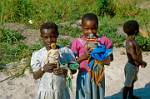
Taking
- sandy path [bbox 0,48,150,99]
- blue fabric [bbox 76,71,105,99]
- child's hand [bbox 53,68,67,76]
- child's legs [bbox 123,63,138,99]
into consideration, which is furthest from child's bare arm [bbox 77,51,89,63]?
sandy path [bbox 0,48,150,99]

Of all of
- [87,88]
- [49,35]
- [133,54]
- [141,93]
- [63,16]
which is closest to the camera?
[49,35]

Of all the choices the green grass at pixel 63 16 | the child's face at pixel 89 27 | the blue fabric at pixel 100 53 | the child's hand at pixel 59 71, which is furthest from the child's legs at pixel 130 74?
the green grass at pixel 63 16

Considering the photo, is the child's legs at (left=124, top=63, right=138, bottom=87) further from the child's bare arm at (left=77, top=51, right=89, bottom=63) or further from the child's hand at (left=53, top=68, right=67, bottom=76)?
the child's hand at (left=53, top=68, right=67, bottom=76)

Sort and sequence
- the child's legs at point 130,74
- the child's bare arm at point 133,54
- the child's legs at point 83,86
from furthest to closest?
the child's legs at point 130,74, the child's bare arm at point 133,54, the child's legs at point 83,86

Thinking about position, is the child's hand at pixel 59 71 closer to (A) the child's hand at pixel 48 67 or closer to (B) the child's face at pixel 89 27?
(A) the child's hand at pixel 48 67

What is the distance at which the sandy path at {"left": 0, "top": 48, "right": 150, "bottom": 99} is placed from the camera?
6703 mm

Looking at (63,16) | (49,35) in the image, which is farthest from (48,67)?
(63,16)

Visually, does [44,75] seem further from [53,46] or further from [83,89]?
[83,89]

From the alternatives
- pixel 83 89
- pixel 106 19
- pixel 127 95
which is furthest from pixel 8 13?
pixel 83 89

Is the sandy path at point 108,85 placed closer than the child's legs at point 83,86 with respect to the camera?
No

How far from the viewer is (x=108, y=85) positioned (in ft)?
23.6

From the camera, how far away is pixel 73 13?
10.6 metres

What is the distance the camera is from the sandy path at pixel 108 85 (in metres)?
6.70

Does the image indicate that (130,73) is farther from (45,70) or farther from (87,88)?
(45,70)
